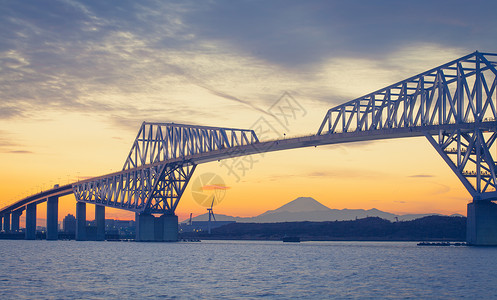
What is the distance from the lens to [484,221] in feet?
309

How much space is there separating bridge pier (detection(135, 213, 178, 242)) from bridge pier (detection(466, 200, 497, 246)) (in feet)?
253

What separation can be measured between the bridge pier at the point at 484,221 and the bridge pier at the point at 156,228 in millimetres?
77240

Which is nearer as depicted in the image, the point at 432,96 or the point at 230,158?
the point at 432,96

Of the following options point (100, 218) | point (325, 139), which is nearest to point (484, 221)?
point (325, 139)

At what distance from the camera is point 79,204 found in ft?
640

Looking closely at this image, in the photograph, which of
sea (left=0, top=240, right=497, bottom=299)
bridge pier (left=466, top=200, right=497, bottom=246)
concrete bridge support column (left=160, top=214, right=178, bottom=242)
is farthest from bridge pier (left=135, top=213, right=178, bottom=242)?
bridge pier (left=466, top=200, right=497, bottom=246)

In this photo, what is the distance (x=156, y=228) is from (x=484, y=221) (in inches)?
3149

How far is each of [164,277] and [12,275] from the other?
1412cm

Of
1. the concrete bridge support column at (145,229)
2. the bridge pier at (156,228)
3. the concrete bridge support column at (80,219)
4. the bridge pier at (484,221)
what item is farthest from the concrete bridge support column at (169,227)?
the bridge pier at (484,221)

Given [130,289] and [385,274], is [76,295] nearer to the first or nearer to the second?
[130,289]

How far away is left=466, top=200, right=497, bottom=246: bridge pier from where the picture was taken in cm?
9375

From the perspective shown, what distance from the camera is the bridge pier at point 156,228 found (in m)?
151

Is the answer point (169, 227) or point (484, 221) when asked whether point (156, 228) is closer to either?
point (169, 227)

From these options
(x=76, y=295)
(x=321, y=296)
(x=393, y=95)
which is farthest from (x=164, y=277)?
(x=393, y=95)
